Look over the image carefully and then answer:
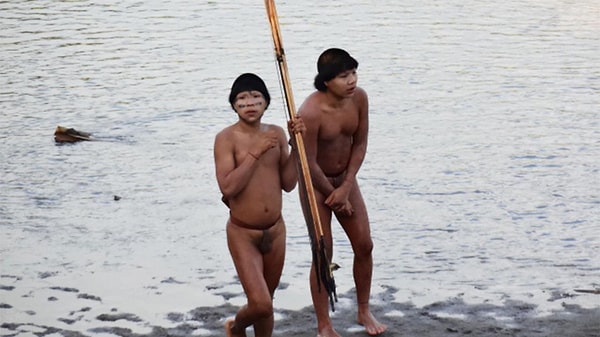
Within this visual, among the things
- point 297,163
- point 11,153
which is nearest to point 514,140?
point 11,153

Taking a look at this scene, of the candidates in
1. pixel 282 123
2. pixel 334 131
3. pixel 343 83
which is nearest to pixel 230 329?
→ pixel 334 131

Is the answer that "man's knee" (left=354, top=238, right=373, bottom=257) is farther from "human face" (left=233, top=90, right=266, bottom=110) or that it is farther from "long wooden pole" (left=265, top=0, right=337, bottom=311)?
"human face" (left=233, top=90, right=266, bottom=110)

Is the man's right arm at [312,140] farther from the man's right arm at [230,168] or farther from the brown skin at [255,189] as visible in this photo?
the man's right arm at [230,168]

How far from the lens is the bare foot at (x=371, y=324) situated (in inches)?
251

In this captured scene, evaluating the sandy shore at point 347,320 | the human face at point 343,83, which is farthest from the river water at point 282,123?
the human face at point 343,83

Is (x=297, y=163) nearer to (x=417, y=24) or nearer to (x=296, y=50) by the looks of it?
(x=296, y=50)

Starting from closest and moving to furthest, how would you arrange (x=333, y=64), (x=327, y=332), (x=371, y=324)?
(x=333, y=64) < (x=327, y=332) < (x=371, y=324)

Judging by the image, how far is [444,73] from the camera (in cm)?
1325

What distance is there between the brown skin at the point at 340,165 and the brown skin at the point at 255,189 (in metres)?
0.37

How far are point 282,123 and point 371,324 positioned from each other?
16.4ft

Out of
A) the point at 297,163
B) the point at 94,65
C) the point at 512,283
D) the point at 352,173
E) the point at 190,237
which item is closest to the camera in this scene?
the point at 297,163

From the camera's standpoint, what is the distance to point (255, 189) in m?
5.88

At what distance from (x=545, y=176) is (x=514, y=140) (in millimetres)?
1157

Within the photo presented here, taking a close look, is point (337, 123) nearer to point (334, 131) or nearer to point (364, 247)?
point (334, 131)
